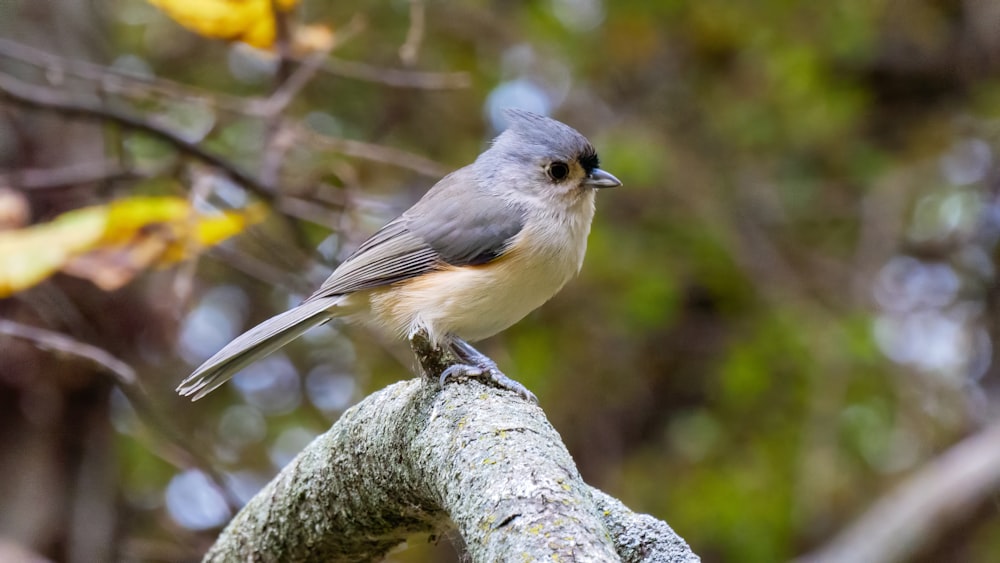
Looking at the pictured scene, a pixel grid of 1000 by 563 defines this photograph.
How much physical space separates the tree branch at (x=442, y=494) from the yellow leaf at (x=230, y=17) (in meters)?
1.54

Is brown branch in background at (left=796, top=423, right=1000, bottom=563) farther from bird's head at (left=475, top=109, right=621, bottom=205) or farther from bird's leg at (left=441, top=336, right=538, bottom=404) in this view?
bird's leg at (left=441, top=336, right=538, bottom=404)

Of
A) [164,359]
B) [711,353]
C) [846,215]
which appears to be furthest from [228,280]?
[846,215]

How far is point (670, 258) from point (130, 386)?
3515 mm

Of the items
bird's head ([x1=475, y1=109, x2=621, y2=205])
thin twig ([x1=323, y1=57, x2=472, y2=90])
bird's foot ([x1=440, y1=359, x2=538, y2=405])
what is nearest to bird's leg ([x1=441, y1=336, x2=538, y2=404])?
bird's foot ([x1=440, y1=359, x2=538, y2=405])

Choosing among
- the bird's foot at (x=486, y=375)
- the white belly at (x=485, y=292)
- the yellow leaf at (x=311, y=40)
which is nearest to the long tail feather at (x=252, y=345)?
the white belly at (x=485, y=292)

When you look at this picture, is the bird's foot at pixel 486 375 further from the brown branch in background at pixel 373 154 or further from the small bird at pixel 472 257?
the brown branch in background at pixel 373 154

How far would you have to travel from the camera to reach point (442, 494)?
5.78ft

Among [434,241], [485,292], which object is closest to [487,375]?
[485,292]

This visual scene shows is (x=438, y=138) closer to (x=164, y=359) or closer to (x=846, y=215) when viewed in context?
(x=164, y=359)

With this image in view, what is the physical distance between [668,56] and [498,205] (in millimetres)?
3364

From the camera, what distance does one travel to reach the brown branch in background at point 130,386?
2.81 metres

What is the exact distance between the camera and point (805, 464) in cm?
525

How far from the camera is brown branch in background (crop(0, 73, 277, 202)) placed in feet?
10.2

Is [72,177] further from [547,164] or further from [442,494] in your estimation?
[442,494]
